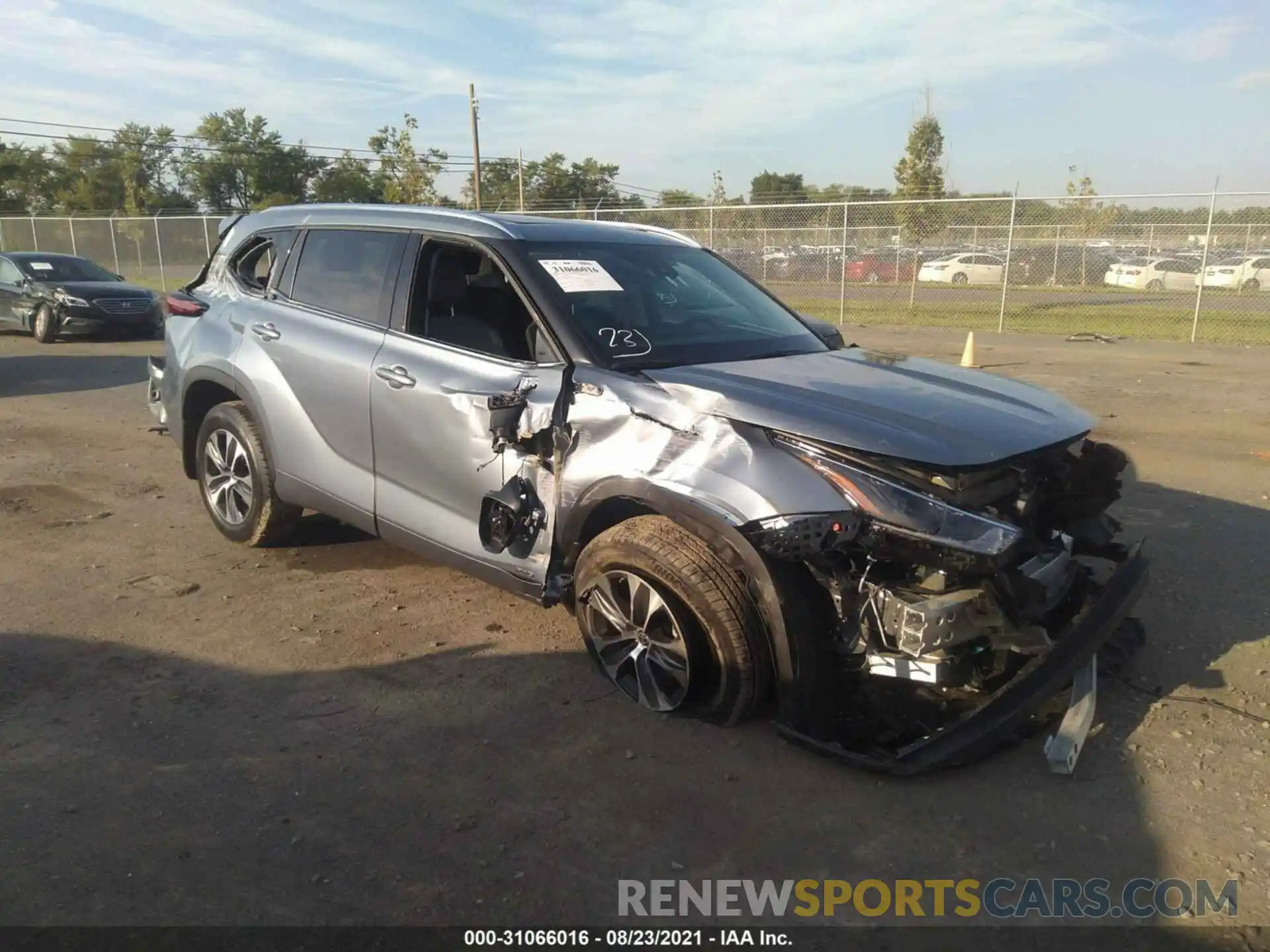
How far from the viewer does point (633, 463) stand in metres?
3.52

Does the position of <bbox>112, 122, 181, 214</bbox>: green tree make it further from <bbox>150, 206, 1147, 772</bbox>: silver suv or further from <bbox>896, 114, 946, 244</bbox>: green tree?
<bbox>150, 206, 1147, 772</bbox>: silver suv

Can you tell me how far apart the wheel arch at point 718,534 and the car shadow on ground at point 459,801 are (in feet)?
1.38

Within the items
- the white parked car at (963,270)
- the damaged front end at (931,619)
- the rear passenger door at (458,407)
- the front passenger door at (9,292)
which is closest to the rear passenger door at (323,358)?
the rear passenger door at (458,407)

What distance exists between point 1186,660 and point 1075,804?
4.51 ft

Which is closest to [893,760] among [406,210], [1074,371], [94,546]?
[406,210]

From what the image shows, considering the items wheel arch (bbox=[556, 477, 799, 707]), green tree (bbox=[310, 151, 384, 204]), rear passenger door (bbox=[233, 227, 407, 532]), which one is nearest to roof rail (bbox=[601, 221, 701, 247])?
rear passenger door (bbox=[233, 227, 407, 532])

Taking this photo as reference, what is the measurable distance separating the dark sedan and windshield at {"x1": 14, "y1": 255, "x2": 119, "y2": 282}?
11 mm

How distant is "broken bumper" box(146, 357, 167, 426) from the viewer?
240 inches

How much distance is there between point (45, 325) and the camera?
1614 cm

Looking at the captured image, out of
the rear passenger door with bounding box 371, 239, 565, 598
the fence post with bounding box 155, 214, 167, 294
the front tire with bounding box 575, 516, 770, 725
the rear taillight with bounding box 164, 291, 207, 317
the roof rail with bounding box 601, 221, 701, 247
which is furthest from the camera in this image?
the fence post with bounding box 155, 214, 167, 294

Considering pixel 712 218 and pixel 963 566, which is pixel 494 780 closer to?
pixel 963 566

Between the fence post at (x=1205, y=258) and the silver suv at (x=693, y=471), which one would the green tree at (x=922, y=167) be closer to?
the fence post at (x=1205, y=258)

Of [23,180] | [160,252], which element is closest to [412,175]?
[160,252]

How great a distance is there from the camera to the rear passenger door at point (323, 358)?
15.0 feet
